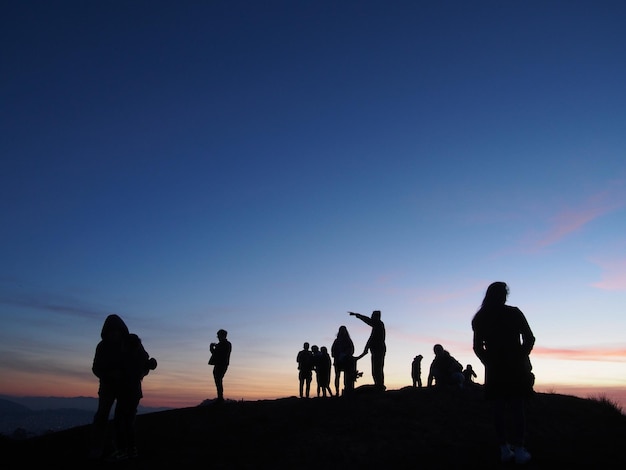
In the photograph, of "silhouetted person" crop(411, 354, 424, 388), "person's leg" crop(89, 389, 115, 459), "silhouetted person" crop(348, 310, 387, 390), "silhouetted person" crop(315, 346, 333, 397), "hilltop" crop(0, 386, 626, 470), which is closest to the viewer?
"hilltop" crop(0, 386, 626, 470)

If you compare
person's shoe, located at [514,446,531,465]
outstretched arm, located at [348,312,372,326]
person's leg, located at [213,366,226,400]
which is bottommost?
person's shoe, located at [514,446,531,465]

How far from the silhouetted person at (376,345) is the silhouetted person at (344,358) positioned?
1.46 meters

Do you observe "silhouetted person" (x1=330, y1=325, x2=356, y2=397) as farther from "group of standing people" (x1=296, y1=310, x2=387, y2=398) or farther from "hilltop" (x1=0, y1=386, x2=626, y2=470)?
"hilltop" (x1=0, y1=386, x2=626, y2=470)

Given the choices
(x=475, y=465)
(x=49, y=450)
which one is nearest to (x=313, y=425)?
(x=475, y=465)

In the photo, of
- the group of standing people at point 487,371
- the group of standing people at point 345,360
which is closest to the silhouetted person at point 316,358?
the group of standing people at point 345,360

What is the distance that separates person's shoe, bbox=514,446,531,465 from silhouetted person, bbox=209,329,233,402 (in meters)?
10.3

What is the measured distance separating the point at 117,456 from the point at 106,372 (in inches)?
55.3

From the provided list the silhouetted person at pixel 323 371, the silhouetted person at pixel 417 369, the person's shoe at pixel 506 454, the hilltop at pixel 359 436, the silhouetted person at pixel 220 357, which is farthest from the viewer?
the silhouetted person at pixel 417 369

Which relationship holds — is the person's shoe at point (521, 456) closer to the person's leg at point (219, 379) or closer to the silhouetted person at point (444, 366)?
the silhouetted person at point (444, 366)

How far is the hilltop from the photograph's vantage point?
795 centimetres

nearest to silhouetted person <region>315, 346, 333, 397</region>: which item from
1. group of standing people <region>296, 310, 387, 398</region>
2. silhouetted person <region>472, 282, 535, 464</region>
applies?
group of standing people <region>296, 310, 387, 398</region>

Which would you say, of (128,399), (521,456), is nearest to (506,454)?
(521,456)

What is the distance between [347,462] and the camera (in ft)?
26.7

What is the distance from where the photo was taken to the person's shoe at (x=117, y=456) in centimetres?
802
